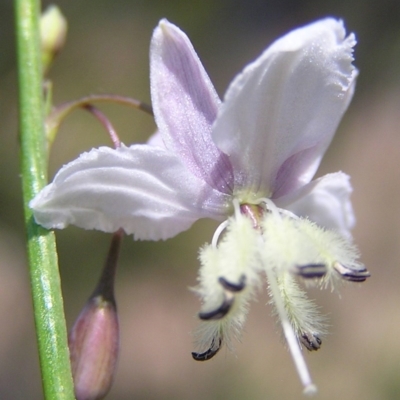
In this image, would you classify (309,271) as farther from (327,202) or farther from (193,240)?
(193,240)

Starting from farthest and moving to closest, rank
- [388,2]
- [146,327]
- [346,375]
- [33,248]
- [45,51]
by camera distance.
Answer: [388,2], [146,327], [346,375], [45,51], [33,248]

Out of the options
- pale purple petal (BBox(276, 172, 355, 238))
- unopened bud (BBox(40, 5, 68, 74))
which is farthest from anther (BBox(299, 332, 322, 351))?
unopened bud (BBox(40, 5, 68, 74))

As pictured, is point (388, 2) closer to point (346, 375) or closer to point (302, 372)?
point (346, 375)

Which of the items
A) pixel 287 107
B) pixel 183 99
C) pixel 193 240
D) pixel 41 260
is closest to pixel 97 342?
pixel 41 260

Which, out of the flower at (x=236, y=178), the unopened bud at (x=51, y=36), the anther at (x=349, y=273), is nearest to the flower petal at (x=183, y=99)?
the flower at (x=236, y=178)

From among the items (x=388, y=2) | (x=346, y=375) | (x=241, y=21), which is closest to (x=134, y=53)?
(x=241, y=21)
